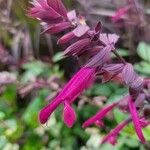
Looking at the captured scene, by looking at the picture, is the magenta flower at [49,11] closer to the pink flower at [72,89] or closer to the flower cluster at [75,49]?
the flower cluster at [75,49]

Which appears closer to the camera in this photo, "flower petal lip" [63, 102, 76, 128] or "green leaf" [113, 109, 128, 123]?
"flower petal lip" [63, 102, 76, 128]

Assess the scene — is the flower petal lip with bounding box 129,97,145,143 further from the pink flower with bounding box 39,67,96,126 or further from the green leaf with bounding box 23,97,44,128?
the green leaf with bounding box 23,97,44,128

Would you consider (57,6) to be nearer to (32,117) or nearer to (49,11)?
(49,11)

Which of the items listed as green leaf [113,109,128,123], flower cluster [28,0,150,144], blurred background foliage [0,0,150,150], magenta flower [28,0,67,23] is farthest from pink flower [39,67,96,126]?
green leaf [113,109,128,123]

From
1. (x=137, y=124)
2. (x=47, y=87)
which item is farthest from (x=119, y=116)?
(x=137, y=124)

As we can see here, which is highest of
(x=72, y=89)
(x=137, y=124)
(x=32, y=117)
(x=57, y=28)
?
(x=57, y=28)

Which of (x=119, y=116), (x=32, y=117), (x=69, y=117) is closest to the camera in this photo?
(x=69, y=117)

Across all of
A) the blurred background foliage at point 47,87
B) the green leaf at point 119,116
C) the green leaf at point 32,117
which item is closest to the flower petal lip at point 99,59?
the blurred background foliage at point 47,87

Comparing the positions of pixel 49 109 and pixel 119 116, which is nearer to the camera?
pixel 49 109

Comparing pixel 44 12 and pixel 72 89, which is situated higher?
pixel 44 12
